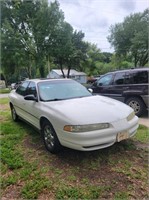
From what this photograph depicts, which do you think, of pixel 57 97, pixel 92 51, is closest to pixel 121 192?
pixel 57 97

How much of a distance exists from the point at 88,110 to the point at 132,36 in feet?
80.4

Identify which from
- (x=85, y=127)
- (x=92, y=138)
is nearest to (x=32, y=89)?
(x=85, y=127)

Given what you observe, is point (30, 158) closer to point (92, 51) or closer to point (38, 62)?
point (38, 62)

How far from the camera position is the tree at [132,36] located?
22797 millimetres

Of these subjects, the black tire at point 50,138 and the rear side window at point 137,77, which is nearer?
the black tire at point 50,138

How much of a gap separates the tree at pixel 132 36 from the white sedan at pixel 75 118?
2050 centimetres

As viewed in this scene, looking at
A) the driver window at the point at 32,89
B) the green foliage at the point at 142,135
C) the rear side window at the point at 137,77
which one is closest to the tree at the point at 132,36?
the rear side window at the point at 137,77

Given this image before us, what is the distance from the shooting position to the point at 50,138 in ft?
12.0

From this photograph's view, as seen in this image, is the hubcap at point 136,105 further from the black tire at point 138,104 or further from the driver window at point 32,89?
the driver window at point 32,89

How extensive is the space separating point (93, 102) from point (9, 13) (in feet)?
88.0

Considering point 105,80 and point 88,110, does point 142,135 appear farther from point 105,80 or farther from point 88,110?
point 105,80

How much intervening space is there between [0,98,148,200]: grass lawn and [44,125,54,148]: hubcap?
201 mm

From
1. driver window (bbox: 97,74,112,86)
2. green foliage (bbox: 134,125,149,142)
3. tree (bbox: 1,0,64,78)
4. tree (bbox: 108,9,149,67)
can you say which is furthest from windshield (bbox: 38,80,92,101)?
tree (bbox: 1,0,64,78)

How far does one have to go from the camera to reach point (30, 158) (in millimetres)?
3600
